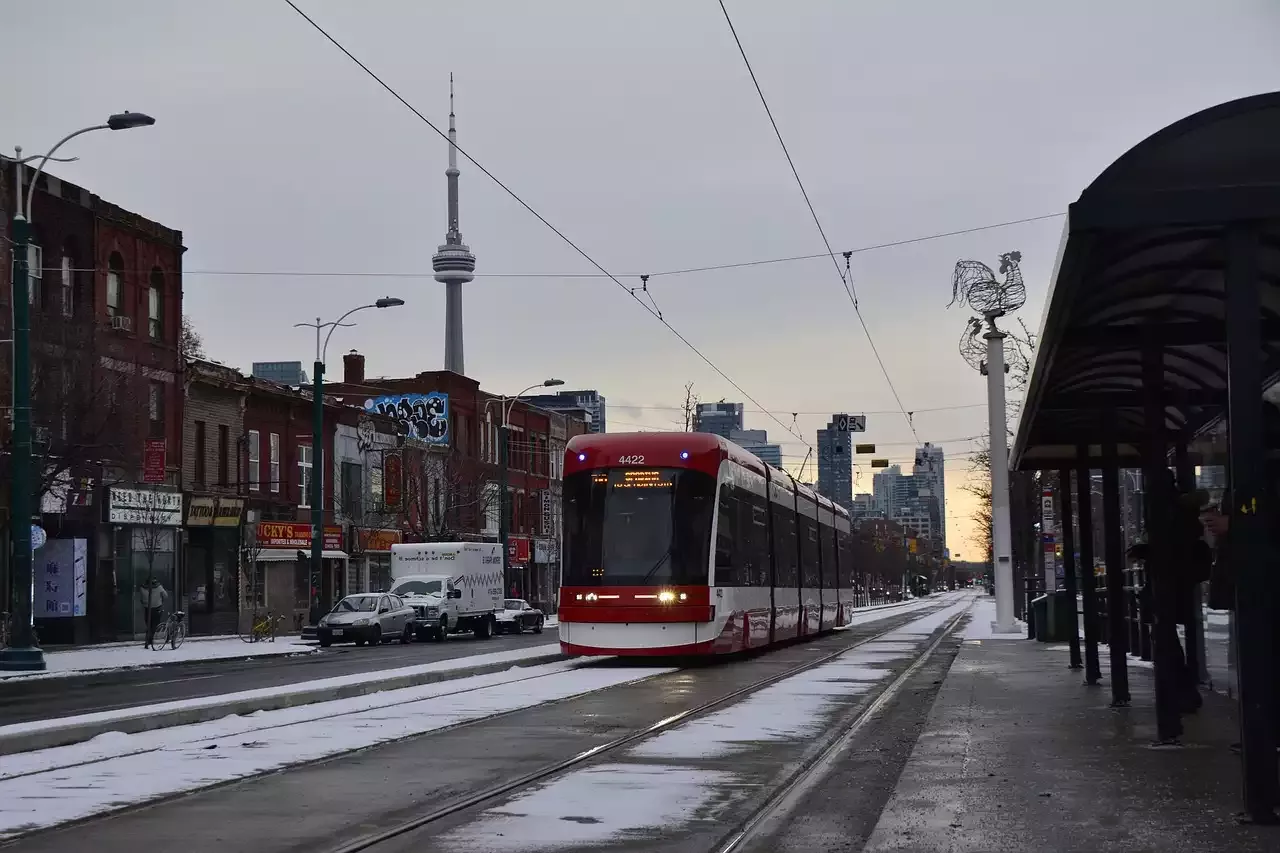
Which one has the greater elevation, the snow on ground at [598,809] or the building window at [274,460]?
the building window at [274,460]

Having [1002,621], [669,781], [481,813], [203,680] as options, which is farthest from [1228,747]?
[1002,621]

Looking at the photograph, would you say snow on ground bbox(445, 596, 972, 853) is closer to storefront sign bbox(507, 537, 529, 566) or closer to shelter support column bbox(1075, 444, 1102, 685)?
shelter support column bbox(1075, 444, 1102, 685)

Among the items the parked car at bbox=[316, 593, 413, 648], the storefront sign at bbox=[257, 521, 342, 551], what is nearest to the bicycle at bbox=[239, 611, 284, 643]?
the parked car at bbox=[316, 593, 413, 648]

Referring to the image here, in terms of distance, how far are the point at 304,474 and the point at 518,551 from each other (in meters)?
23.4

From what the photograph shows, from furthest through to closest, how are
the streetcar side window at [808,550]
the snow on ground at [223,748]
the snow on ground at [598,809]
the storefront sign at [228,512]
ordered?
the storefront sign at [228,512] < the streetcar side window at [808,550] < the snow on ground at [223,748] < the snow on ground at [598,809]

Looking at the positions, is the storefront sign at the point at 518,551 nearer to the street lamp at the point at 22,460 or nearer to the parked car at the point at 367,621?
the parked car at the point at 367,621

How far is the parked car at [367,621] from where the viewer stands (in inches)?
1706

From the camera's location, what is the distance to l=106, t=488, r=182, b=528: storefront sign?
45.2 m

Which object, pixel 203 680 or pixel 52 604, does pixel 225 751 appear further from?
pixel 52 604

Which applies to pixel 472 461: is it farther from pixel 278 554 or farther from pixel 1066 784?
pixel 1066 784

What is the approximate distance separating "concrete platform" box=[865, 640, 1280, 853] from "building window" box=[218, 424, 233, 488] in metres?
38.9

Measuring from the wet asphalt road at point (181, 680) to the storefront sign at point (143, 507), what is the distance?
10.0m

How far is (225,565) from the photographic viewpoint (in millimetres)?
52656

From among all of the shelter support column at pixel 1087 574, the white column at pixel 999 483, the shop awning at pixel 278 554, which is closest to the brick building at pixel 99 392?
the shop awning at pixel 278 554
